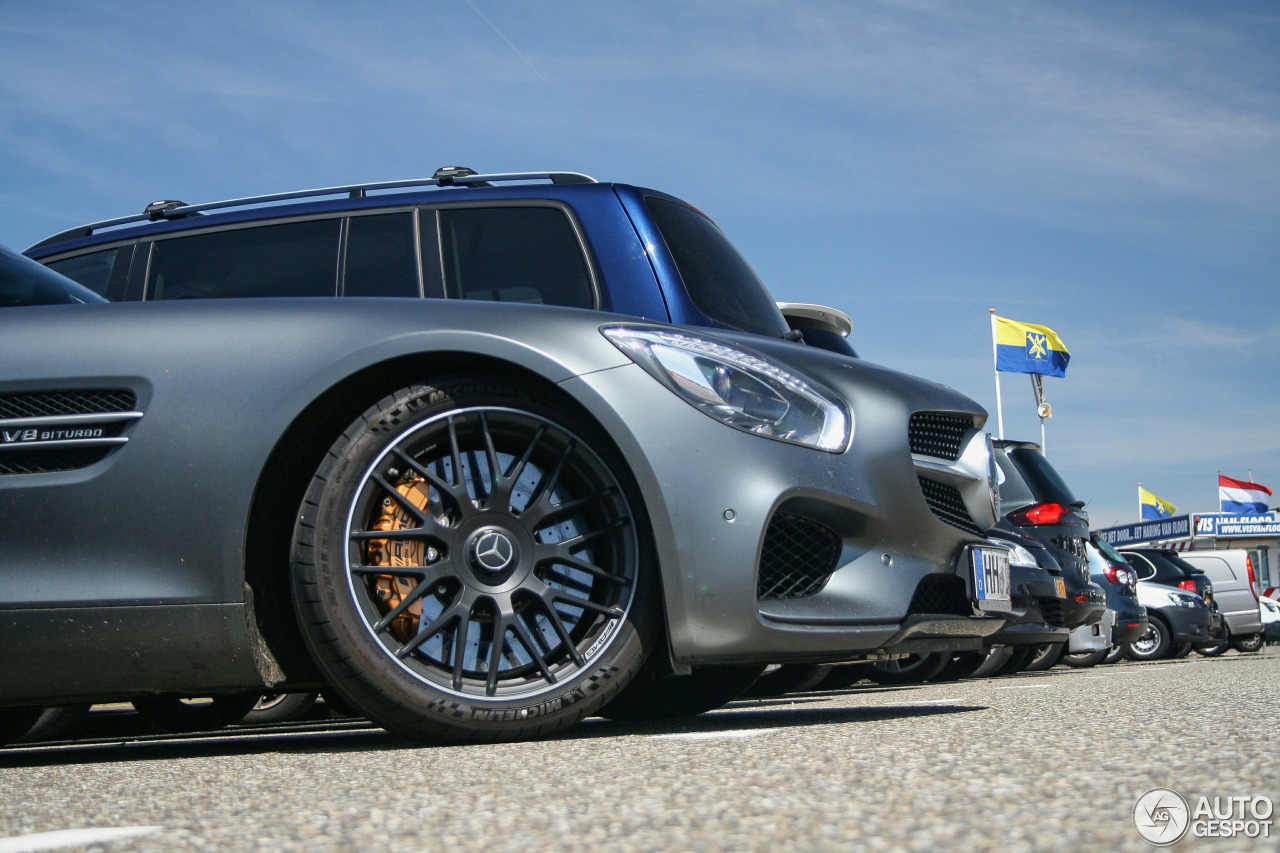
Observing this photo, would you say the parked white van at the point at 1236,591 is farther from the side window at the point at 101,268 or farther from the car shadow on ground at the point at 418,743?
the side window at the point at 101,268

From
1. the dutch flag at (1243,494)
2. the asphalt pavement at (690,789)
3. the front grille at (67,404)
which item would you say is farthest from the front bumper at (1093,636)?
the dutch flag at (1243,494)

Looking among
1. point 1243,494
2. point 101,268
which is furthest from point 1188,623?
point 1243,494

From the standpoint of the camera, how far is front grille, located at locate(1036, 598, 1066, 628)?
570 centimetres

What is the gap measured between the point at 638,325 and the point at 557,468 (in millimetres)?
408

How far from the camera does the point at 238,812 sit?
193 cm

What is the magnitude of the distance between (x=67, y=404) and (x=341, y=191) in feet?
7.22

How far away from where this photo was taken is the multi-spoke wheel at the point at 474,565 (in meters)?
2.81

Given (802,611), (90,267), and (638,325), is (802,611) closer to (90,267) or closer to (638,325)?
(638,325)

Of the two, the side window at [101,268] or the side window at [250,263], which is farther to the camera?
the side window at [101,268]

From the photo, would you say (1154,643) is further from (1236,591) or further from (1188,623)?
(1236,591)

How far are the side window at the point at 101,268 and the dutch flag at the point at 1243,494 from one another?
Result: 54.0 meters

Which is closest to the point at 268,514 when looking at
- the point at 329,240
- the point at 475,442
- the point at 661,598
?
the point at 475,442

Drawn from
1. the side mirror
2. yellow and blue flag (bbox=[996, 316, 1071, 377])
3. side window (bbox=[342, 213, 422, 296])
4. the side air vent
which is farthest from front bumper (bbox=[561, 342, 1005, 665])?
yellow and blue flag (bbox=[996, 316, 1071, 377])
